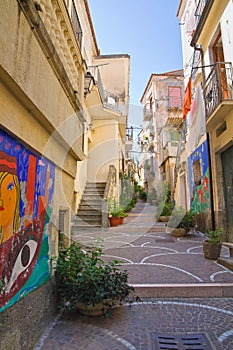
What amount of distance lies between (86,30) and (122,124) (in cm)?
633

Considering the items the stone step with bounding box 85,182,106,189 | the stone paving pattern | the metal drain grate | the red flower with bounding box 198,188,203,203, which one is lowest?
the metal drain grate

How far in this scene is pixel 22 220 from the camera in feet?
6.84

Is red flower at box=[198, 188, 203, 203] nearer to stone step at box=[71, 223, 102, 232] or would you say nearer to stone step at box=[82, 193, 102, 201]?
stone step at box=[71, 223, 102, 232]

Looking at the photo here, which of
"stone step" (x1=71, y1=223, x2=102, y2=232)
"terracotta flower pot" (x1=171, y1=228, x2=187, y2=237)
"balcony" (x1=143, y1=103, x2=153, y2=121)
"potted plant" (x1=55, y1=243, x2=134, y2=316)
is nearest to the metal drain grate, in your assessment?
"potted plant" (x1=55, y1=243, x2=134, y2=316)

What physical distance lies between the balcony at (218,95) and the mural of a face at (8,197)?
6179 millimetres

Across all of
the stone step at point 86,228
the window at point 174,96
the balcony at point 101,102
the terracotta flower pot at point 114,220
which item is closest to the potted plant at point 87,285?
the stone step at point 86,228

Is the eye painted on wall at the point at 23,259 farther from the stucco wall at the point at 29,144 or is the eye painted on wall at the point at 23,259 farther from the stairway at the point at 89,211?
the stairway at the point at 89,211

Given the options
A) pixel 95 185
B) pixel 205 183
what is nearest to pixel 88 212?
pixel 95 185

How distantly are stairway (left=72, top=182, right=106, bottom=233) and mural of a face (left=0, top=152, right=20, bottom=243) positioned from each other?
7.08 m

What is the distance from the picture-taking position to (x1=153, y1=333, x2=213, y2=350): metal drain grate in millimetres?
2283

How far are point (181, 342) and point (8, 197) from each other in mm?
2311

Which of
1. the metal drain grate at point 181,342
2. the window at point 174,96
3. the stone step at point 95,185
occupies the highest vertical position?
the window at point 174,96

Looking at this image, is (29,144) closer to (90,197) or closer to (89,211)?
(89,211)

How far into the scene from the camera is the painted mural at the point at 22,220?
179cm
